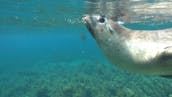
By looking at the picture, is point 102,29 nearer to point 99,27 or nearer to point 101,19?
point 99,27

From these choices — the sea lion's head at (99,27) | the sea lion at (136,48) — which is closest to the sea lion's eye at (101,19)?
the sea lion's head at (99,27)

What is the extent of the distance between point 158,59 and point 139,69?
331 millimetres

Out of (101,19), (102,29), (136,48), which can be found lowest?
(136,48)

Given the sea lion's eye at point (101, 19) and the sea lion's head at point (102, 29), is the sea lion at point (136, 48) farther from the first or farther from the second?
the sea lion's eye at point (101, 19)

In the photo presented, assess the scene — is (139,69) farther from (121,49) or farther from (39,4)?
(39,4)

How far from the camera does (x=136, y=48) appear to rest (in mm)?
4211

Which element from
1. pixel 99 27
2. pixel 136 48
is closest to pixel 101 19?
pixel 99 27

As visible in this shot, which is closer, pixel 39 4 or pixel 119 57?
pixel 119 57

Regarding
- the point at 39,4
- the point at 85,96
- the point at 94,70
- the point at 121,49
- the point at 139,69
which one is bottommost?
the point at 94,70

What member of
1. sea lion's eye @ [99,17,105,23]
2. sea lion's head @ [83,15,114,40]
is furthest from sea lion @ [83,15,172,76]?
sea lion's eye @ [99,17,105,23]

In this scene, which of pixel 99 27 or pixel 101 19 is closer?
pixel 99 27

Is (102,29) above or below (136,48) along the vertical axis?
above

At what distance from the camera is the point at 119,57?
161 inches

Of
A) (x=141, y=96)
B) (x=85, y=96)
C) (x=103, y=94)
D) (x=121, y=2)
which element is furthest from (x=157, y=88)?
(x=121, y=2)
